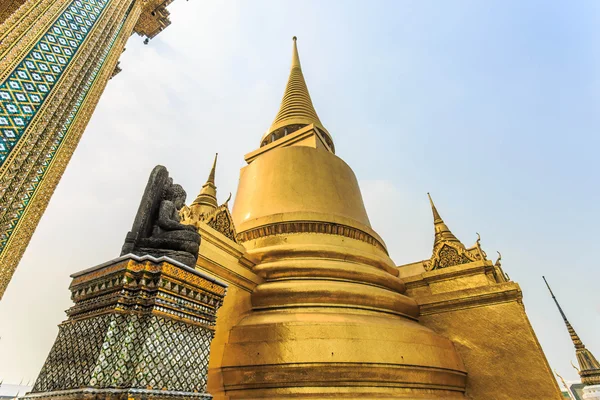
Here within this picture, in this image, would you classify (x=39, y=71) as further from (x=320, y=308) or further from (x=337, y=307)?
(x=337, y=307)

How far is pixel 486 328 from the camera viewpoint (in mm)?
4133

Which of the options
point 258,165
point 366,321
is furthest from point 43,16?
point 366,321

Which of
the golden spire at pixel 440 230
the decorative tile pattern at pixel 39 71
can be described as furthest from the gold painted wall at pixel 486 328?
the decorative tile pattern at pixel 39 71

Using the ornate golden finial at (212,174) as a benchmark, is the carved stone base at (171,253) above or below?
below

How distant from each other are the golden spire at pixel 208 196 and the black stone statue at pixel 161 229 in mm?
4217

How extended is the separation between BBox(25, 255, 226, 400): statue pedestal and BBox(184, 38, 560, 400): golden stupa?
1.58 metres

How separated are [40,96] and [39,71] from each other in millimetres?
263

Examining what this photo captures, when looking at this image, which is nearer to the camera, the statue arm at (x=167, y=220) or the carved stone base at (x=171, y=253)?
the carved stone base at (x=171, y=253)

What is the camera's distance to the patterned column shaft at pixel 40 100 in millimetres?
2547

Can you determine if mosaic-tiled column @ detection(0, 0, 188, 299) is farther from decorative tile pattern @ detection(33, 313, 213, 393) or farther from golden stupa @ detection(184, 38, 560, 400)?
decorative tile pattern @ detection(33, 313, 213, 393)

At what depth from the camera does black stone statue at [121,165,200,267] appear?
6.48 feet

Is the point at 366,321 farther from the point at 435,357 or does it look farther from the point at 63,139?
the point at 63,139

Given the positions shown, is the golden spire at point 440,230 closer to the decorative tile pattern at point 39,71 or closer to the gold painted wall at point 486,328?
the gold painted wall at point 486,328

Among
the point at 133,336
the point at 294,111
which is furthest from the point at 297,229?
the point at 294,111
